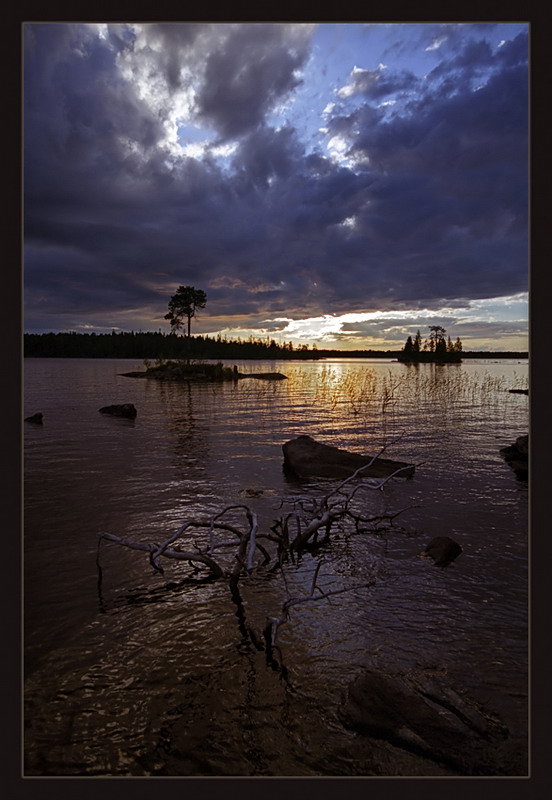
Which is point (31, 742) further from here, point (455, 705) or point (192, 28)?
point (192, 28)

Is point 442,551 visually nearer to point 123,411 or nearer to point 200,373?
point 123,411

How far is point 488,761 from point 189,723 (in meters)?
2.70

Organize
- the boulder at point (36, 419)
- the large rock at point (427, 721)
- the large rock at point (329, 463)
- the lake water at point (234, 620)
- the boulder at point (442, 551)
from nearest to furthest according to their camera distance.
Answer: the large rock at point (427, 721) → the lake water at point (234, 620) → the boulder at point (442, 551) → the large rock at point (329, 463) → the boulder at point (36, 419)

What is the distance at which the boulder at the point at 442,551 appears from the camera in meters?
8.27

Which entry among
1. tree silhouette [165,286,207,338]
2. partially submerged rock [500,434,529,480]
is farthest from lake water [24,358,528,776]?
tree silhouette [165,286,207,338]

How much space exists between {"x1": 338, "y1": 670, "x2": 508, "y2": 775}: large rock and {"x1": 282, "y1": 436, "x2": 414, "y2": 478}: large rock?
8671mm

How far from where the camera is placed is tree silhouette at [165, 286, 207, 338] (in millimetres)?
18984

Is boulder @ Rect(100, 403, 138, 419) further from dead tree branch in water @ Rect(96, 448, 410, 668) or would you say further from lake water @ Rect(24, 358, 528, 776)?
dead tree branch in water @ Rect(96, 448, 410, 668)

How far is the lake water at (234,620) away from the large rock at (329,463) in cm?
65

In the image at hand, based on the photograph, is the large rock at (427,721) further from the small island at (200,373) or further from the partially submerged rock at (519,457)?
the small island at (200,373)

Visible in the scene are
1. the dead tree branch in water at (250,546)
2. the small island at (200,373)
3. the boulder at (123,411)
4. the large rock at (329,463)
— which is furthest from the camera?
the small island at (200,373)

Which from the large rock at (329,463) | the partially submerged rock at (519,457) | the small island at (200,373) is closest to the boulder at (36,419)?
the large rock at (329,463)

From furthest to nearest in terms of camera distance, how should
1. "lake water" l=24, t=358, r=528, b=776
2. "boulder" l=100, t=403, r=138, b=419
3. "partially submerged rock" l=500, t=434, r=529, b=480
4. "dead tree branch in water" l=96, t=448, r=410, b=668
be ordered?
"boulder" l=100, t=403, r=138, b=419 < "partially submerged rock" l=500, t=434, r=529, b=480 < "dead tree branch in water" l=96, t=448, r=410, b=668 < "lake water" l=24, t=358, r=528, b=776

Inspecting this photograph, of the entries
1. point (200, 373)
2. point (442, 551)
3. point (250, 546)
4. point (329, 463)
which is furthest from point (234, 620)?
point (200, 373)
